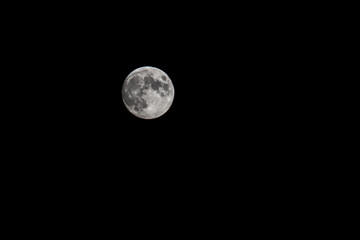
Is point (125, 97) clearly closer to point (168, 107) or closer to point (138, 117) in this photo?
point (138, 117)

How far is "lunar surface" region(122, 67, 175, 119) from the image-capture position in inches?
178

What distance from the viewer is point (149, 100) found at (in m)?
4.52

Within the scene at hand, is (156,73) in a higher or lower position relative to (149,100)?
higher

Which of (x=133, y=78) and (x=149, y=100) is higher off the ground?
(x=133, y=78)

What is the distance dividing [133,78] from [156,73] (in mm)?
339

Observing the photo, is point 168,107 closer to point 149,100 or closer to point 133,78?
point 149,100

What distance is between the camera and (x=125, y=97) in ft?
15.3

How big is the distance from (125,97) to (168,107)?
2.12 feet

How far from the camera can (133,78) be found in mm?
4574

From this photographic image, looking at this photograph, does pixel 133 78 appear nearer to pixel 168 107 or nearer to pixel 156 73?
pixel 156 73

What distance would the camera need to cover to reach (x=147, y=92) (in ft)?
14.8

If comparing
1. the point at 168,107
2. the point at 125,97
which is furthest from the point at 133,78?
the point at 168,107

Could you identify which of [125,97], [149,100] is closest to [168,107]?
[149,100]

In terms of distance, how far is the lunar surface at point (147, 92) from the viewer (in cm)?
452
